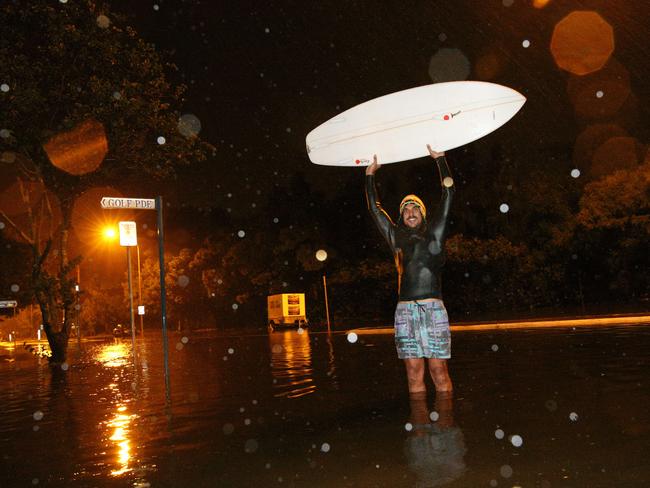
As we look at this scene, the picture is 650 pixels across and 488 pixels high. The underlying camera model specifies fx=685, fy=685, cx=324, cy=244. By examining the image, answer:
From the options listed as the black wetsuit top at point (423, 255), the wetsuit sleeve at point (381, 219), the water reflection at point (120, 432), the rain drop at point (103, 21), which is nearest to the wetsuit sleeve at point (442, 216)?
the black wetsuit top at point (423, 255)

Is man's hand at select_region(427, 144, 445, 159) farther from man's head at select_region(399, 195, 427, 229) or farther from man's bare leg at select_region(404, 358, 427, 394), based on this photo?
man's bare leg at select_region(404, 358, 427, 394)

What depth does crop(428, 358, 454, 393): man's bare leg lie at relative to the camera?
7344 millimetres

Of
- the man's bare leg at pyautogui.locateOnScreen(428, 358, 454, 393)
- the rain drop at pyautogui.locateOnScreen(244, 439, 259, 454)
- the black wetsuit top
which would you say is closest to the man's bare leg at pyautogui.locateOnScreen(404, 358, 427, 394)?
the man's bare leg at pyautogui.locateOnScreen(428, 358, 454, 393)

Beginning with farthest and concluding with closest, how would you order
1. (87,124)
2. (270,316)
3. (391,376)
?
(270,316)
(87,124)
(391,376)

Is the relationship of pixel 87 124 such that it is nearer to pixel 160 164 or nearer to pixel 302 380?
pixel 160 164

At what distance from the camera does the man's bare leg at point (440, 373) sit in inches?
289

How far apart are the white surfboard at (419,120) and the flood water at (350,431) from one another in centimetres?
314

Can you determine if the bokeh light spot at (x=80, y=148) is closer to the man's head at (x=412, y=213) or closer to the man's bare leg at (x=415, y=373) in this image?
the man's head at (x=412, y=213)

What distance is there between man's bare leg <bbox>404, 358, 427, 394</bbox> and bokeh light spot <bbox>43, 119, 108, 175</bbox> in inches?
650

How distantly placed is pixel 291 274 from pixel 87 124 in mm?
37303

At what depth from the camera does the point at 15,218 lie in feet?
77.8

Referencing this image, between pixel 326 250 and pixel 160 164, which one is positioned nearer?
pixel 160 164

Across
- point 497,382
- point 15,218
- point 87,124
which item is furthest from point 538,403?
point 15,218

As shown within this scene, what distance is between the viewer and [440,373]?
743cm
